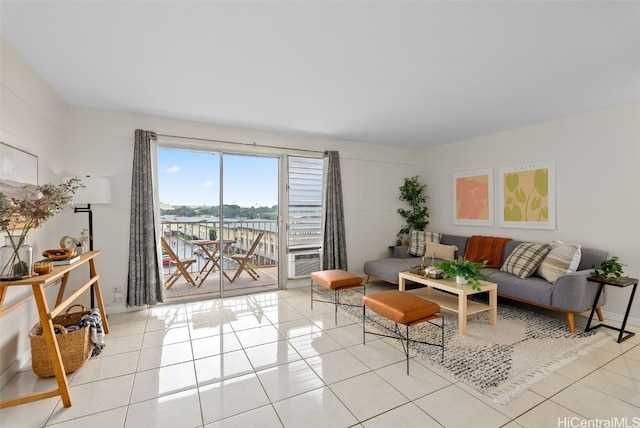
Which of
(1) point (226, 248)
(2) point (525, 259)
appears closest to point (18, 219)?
(1) point (226, 248)

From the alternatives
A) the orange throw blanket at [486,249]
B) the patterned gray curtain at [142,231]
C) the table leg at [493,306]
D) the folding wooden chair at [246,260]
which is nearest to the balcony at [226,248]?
the folding wooden chair at [246,260]

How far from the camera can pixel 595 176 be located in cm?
338

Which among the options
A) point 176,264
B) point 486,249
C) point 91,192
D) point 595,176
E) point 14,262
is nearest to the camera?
point 14,262

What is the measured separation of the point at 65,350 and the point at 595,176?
5.56 m

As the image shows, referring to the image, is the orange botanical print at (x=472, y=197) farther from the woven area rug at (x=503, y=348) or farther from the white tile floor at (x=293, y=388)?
the white tile floor at (x=293, y=388)

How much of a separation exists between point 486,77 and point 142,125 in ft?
12.6

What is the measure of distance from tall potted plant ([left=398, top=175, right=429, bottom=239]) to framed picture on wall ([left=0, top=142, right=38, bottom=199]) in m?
5.03

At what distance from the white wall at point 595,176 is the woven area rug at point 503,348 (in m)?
1.02

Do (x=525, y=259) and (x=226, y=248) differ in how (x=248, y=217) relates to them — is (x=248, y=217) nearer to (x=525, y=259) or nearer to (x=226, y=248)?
(x=226, y=248)

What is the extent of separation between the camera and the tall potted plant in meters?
5.44

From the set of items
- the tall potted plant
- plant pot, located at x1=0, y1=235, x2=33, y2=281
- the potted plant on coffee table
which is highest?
the tall potted plant

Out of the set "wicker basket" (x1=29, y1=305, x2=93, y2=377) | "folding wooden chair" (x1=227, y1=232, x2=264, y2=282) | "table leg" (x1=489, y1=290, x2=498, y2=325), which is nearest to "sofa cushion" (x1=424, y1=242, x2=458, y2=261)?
"table leg" (x1=489, y1=290, x2=498, y2=325)

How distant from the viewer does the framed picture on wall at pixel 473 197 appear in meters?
4.48

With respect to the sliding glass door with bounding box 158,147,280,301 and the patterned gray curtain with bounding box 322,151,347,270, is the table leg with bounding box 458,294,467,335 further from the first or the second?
the sliding glass door with bounding box 158,147,280,301
